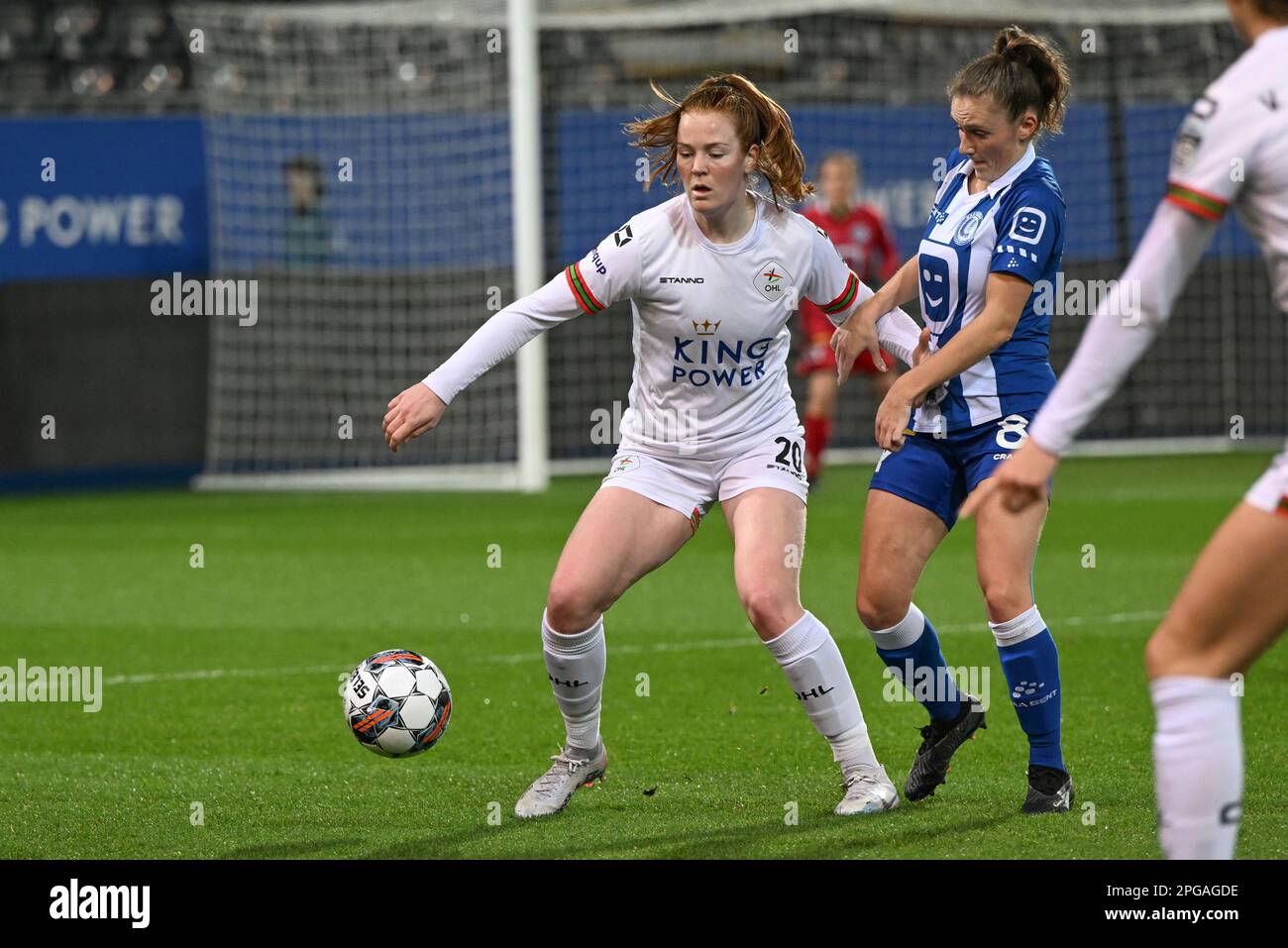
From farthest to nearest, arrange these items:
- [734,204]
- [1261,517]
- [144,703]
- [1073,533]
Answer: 1. [1073,533]
2. [144,703]
3. [734,204]
4. [1261,517]

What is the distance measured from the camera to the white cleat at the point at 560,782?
5.50 m

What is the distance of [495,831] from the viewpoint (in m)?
5.30

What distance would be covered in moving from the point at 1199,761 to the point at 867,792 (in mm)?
1974

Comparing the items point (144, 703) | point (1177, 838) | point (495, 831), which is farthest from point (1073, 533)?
point (1177, 838)

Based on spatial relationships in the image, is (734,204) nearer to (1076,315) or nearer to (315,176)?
(315,176)

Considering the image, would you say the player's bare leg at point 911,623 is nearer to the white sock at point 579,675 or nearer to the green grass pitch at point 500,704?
the green grass pitch at point 500,704

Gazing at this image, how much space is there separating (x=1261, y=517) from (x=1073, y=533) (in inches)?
346

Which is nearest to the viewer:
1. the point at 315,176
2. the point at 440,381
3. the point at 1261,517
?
the point at 1261,517

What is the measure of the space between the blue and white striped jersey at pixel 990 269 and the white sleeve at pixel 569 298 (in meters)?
0.85

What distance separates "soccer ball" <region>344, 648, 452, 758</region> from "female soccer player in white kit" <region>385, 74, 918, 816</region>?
0.37 metres

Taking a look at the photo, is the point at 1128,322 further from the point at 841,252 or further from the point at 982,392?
the point at 841,252

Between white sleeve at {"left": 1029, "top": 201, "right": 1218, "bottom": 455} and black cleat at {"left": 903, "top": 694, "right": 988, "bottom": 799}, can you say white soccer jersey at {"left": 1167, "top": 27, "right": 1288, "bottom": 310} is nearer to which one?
white sleeve at {"left": 1029, "top": 201, "right": 1218, "bottom": 455}
